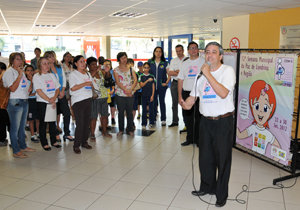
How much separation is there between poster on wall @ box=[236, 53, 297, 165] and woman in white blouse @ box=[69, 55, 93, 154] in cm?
263

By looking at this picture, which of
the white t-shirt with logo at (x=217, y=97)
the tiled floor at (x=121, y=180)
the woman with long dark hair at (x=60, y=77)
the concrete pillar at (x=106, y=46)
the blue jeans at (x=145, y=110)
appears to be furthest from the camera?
the concrete pillar at (x=106, y=46)

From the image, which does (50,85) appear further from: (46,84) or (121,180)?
(121,180)

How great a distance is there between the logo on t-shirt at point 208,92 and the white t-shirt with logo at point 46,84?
9.73 feet

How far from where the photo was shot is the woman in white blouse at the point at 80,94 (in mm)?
4660

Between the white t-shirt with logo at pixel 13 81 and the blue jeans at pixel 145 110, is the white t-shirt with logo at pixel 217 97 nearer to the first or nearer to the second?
the white t-shirt with logo at pixel 13 81

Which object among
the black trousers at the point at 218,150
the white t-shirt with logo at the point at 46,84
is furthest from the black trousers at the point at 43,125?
the black trousers at the point at 218,150

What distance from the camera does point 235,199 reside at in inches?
126

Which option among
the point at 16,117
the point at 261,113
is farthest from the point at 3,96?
the point at 261,113

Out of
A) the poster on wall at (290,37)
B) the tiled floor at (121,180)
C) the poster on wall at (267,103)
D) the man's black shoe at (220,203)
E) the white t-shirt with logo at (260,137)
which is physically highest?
the poster on wall at (290,37)

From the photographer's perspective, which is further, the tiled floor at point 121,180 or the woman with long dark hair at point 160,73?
the woman with long dark hair at point 160,73

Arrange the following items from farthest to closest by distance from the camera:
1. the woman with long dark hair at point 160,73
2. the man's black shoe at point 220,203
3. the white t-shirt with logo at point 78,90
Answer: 1. the woman with long dark hair at point 160,73
2. the white t-shirt with logo at point 78,90
3. the man's black shoe at point 220,203

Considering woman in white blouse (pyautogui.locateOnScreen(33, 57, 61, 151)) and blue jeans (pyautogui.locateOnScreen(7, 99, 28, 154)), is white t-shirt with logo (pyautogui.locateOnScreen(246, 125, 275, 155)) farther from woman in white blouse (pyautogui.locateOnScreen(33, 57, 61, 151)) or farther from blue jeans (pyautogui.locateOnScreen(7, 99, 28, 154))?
blue jeans (pyautogui.locateOnScreen(7, 99, 28, 154))

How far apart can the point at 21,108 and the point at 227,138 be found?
3401mm

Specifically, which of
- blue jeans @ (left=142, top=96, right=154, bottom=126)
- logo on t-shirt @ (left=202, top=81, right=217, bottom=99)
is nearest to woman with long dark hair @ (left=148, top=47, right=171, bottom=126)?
blue jeans @ (left=142, top=96, right=154, bottom=126)
